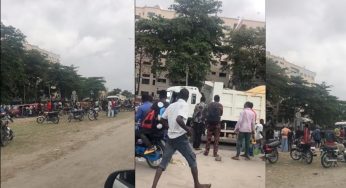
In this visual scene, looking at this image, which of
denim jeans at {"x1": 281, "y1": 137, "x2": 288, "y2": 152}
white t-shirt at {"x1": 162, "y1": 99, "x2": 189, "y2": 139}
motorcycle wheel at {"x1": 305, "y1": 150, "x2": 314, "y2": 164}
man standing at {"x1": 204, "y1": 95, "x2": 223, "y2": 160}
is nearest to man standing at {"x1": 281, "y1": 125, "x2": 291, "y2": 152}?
denim jeans at {"x1": 281, "y1": 137, "x2": 288, "y2": 152}

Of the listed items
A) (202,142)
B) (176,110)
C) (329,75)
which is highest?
(329,75)

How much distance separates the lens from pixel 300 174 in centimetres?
362

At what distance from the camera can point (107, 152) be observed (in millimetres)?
3260

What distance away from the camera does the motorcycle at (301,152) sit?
349cm

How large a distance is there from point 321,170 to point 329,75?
25.9 inches

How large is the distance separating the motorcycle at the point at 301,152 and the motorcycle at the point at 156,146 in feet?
3.08

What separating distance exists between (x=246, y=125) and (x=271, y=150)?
364 millimetres

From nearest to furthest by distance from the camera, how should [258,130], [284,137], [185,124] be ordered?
[185,124], [258,130], [284,137]

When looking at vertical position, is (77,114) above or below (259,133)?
above

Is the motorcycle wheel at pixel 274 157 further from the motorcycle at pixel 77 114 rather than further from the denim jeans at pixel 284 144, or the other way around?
the motorcycle at pixel 77 114

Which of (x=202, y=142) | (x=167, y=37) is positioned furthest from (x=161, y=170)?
(x=167, y=37)

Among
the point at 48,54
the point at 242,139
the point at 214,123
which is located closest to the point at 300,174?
the point at 242,139

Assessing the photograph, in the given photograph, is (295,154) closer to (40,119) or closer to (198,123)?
(198,123)

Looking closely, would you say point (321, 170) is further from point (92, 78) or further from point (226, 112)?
point (92, 78)
